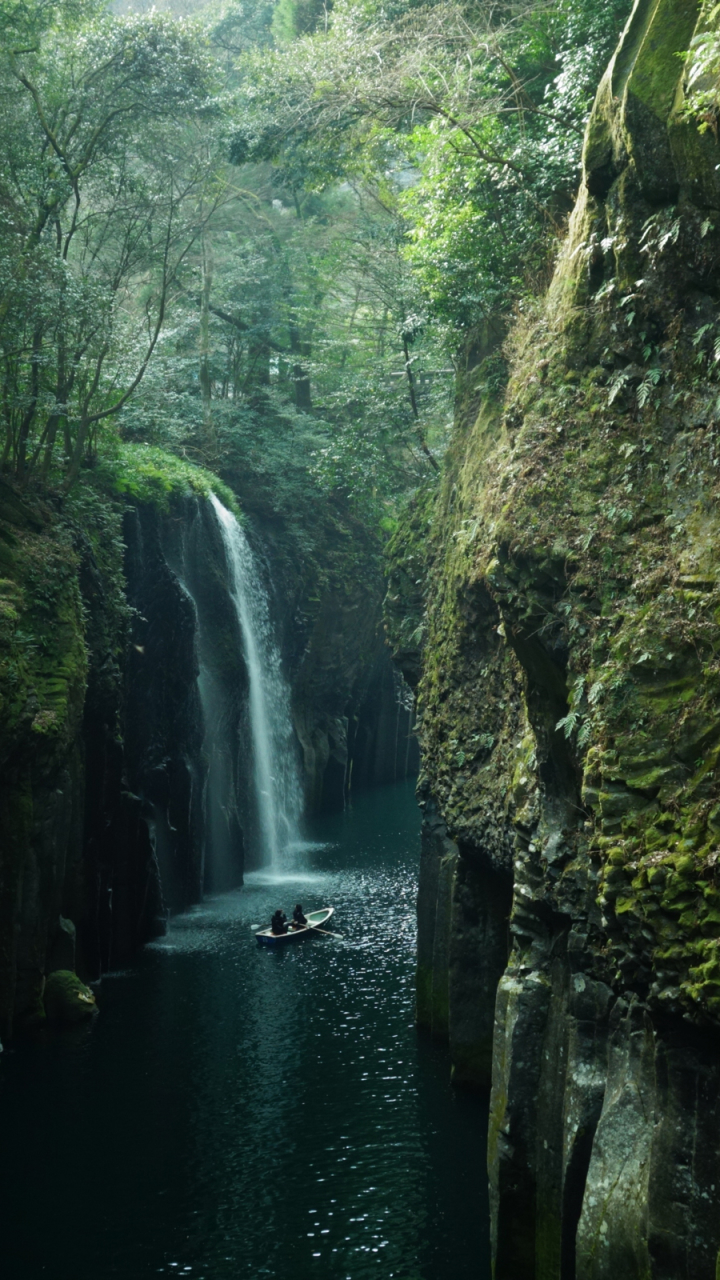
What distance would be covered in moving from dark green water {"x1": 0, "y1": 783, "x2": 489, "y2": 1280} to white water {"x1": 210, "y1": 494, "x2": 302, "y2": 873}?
11.3 meters

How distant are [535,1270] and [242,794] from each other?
22.8 meters

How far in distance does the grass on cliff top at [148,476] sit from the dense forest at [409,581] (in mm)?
163

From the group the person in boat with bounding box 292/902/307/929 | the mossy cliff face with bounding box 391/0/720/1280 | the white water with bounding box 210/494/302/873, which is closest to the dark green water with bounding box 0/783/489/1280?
the person in boat with bounding box 292/902/307/929

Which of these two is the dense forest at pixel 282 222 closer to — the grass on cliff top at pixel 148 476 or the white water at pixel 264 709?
the grass on cliff top at pixel 148 476

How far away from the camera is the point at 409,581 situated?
2300 cm

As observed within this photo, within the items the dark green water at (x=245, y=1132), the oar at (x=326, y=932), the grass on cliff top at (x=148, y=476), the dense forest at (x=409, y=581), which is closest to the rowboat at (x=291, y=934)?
the oar at (x=326, y=932)

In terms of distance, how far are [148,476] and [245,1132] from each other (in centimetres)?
1818

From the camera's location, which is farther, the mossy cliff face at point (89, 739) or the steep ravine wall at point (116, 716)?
the steep ravine wall at point (116, 716)

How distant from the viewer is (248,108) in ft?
88.3

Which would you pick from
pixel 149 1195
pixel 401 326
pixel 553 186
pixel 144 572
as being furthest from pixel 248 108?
pixel 149 1195

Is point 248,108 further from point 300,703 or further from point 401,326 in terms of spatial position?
point 300,703

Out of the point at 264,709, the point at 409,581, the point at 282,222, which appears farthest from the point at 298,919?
the point at 282,222

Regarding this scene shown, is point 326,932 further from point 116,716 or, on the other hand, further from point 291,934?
point 116,716

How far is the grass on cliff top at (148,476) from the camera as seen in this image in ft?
87.6
